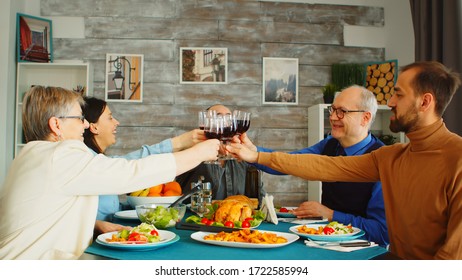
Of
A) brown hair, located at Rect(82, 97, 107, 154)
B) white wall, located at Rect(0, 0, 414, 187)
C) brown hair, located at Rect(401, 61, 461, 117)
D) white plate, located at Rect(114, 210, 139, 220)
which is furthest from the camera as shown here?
white wall, located at Rect(0, 0, 414, 187)

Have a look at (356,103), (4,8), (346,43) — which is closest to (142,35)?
(4,8)

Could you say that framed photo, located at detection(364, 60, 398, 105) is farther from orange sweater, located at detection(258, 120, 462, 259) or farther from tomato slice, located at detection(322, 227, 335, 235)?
tomato slice, located at detection(322, 227, 335, 235)

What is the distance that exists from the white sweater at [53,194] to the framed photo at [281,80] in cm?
275

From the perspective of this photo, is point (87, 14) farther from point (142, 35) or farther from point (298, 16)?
point (298, 16)

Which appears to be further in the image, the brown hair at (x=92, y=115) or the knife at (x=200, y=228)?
the brown hair at (x=92, y=115)

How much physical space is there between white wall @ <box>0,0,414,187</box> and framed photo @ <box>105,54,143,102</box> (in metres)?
0.39

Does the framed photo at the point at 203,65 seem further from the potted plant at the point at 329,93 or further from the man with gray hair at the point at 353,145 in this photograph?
the man with gray hair at the point at 353,145

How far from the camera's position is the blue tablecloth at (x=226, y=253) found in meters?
1.29

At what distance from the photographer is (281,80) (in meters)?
4.12

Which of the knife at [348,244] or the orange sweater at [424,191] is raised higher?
the orange sweater at [424,191]

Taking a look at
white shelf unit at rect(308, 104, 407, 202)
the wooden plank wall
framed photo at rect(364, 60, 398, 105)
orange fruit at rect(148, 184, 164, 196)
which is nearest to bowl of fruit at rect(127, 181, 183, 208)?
orange fruit at rect(148, 184, 164, 196)

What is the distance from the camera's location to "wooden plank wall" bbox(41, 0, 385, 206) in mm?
3967

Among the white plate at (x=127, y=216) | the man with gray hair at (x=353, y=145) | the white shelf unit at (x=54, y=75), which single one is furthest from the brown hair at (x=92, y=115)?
the white shelf unit at (x=54, y=75)

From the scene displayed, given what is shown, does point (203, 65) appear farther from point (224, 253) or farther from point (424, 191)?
point (224, 253)
